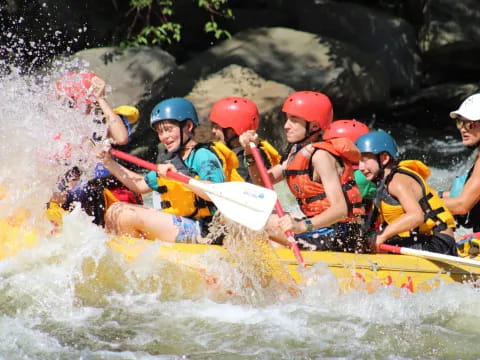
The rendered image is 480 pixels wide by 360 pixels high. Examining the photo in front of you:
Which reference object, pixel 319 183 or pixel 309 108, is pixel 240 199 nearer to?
pixel 319 183

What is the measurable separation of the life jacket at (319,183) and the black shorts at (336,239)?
7 cm

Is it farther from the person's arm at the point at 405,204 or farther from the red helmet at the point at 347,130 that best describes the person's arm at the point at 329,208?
the red helmet at the point at 347,130

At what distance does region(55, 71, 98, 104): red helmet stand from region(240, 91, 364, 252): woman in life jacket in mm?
1396

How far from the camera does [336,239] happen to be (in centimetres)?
519

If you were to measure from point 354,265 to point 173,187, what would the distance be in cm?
128

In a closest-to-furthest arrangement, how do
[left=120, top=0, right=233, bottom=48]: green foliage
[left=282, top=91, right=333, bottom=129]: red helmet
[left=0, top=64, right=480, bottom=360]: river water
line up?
1. [left=0, top=64, right=480, bottom=360]: river water
2. [left=282, top=91, right=333, bottom=129]: red helmet
3. [left=120, top=0, right=233, bottom=48]: green foliage

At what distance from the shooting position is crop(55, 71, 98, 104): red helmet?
5.52 metres

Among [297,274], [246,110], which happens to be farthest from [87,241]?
[246,110]

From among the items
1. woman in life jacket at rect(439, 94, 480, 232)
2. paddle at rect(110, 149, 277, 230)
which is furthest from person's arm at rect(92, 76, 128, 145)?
woman in life jacket at rect(439, 94, 480, 232)

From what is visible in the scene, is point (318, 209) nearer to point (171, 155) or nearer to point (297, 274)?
point (297, 274)

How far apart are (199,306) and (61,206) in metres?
1.27

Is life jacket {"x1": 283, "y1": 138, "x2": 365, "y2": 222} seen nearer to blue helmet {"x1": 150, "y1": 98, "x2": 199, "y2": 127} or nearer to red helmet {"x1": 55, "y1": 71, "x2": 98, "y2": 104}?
blue helmet {"x1": 150, "y1": 98, "x2": 199, "y2": 127}

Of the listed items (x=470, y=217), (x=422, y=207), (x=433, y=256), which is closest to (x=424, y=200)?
(x=422, y=207)

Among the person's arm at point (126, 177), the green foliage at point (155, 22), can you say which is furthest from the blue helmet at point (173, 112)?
the green foliage at point (155, 22)
